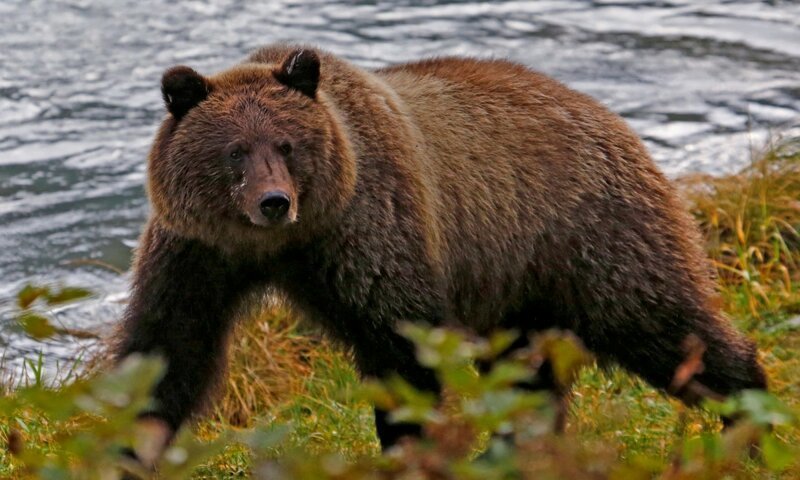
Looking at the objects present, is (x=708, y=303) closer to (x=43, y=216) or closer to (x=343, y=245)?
(x=343, y=245)

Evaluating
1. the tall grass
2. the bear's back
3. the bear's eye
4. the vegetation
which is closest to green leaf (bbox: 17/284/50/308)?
the vegetation

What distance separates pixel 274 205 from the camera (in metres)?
4.64

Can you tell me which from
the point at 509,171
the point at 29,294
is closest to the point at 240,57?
the point at 509,171

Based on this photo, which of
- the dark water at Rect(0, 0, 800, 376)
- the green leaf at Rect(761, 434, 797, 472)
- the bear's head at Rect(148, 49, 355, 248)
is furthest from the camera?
the dark water at Rect(0, 0, 800, 376)

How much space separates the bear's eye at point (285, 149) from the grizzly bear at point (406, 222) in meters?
0.01

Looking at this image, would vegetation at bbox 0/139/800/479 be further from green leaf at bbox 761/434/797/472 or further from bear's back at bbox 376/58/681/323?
bear's back at bbox 376/58/681/323

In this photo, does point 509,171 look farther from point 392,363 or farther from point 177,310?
point 177,310

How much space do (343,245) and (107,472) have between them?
2.88m

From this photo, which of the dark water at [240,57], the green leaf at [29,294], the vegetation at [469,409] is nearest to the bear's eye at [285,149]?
the vegetation at [469,409]

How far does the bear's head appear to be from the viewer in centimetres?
490

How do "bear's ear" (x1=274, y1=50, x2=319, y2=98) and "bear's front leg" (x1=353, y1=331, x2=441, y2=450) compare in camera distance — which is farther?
"bear's front leg" (x1=353, y1=331, x2=441, y2=450)

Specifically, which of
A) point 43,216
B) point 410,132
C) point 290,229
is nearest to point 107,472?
point 290,229

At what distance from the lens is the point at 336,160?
505 cm

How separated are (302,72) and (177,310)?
3.40ft
